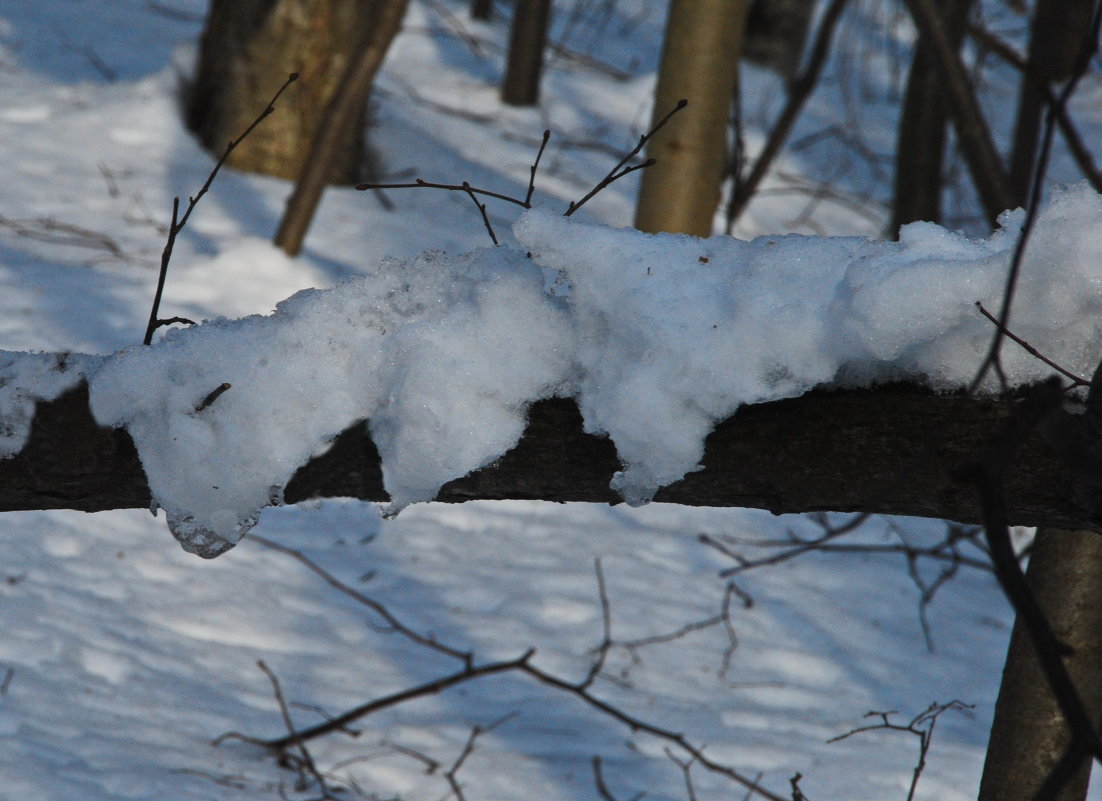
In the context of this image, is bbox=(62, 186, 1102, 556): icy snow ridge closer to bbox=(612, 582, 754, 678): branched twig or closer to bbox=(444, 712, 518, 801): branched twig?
bbox=(444, 712, 518, 801): branched twig

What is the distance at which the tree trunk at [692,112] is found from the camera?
2762 mm

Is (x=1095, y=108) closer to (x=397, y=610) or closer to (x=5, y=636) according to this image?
(x=397, y=610)

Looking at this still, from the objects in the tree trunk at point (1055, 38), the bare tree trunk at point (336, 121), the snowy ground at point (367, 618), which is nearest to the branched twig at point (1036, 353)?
the snowy ground at point (367, 618)

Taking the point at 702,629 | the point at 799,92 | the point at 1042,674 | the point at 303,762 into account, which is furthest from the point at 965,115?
the point at 303,762

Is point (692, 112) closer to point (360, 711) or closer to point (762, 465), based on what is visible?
point (360, 711)

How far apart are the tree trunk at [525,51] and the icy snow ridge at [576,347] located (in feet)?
19.7

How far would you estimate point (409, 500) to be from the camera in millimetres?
976

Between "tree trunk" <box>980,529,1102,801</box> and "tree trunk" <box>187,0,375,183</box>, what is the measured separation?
392 centimetres

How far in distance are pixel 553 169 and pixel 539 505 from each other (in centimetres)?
309

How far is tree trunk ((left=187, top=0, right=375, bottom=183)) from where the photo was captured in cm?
457

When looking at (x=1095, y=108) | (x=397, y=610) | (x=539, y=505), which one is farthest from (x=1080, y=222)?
(x=1095, y=108)

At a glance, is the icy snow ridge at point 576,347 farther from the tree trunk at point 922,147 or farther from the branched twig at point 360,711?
the tree trunk at point 922,147

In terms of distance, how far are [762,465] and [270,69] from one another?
4304mm

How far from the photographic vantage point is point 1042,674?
135 cm
